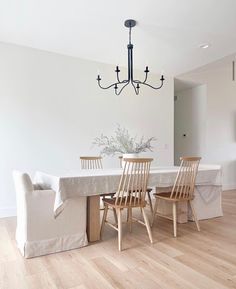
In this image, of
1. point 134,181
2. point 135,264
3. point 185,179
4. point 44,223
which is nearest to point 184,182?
point 185,179

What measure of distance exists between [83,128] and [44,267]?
2656 mm

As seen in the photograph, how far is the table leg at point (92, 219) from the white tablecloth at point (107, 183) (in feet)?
0.66

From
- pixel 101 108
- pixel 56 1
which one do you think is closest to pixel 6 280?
pixel 56 1

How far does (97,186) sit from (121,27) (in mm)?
2134

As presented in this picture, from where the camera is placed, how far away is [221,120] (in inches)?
242

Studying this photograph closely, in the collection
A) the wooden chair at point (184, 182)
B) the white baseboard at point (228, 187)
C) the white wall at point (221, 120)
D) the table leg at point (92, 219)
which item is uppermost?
the white wall at point (221, 120)

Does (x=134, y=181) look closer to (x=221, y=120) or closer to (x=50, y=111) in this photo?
(x=50, y=111)

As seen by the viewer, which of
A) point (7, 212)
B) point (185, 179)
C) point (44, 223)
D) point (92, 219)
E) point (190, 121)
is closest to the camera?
point (44, 223)

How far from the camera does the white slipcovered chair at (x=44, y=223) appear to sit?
2.28 meters

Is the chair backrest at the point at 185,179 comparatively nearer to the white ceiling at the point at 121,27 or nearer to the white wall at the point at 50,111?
the white ceiling at the point at 121,27

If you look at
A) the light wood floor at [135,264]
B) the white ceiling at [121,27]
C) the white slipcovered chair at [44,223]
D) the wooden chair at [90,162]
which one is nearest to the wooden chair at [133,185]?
the light wood floor at [135,264]

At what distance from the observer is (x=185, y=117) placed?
655cm

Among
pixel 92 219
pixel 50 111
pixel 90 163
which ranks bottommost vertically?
pixel 92 219

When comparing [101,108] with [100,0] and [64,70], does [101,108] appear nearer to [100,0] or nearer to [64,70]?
[64,70]
